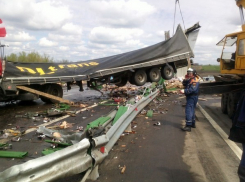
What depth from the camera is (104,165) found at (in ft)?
14.2

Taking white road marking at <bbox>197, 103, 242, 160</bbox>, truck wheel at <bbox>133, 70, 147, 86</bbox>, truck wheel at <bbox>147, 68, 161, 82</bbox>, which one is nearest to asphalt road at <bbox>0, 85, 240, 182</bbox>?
white road marking at <bbox>197, 103, 242, 160</bbox>

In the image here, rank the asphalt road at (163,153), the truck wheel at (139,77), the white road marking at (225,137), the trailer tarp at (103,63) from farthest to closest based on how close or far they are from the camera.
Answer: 1. the truck wheel at (139,77)
2. the trailer tarp at (103,63)
3. the white road marking at (225,137)
4. the asphalt road at (163,153)

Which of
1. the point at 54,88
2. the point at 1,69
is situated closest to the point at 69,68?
the point at 54,88

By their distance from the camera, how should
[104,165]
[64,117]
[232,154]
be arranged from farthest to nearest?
[64,117]
[232,154]
[104,165]

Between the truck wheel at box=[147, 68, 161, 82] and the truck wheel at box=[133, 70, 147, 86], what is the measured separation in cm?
25

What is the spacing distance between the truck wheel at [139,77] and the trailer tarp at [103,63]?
81 cm

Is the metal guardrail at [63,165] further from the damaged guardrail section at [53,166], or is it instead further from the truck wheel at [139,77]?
the truck wheel at [139,77]

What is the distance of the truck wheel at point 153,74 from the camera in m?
13.7

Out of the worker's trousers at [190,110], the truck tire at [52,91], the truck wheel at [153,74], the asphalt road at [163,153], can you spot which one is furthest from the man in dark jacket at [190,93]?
the truck wheel at [153,74]

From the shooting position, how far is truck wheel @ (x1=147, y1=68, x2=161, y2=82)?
1370 centimetres

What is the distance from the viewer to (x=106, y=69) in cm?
1190

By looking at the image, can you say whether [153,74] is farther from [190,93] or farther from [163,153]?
[163,153]

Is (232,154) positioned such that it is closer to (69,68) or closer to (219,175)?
(219,175)

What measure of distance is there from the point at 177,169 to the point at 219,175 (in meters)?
0.65
